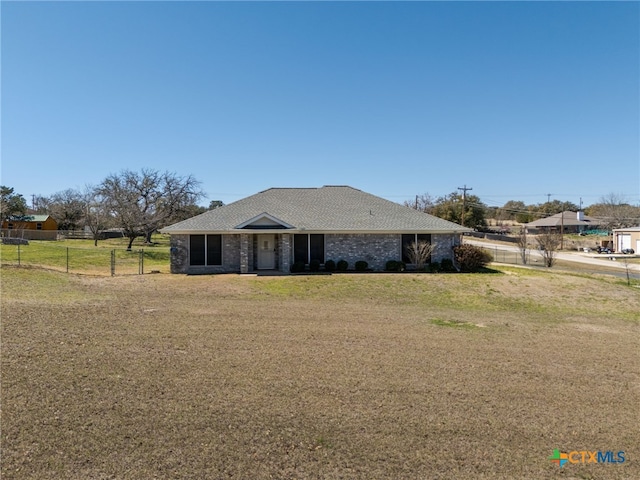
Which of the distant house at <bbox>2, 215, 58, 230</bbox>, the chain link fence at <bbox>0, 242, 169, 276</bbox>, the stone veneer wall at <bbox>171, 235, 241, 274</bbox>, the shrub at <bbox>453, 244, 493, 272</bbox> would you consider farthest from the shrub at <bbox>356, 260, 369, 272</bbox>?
the distant house at <bbox>2, 215, 58, 230</bbox>

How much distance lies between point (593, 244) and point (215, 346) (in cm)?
5573

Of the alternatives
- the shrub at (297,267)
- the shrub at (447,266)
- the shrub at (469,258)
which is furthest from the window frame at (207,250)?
the shrub at (469,258)

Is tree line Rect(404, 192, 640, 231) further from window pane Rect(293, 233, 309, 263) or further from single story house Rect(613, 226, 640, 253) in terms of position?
window pane Rect(293, 233, 309, 263)

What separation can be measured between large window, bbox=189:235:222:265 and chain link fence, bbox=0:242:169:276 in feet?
7.74

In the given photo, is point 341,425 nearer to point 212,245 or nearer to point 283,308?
point 283,308

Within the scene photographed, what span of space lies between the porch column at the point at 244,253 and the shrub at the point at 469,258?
11441 mm

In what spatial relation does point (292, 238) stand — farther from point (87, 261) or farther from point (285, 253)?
point (87, 261)

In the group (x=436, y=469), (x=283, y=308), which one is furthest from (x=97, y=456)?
(x=283, y=308)

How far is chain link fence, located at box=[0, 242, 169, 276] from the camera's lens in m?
20.1

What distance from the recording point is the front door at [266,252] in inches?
801

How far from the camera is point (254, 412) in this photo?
4.55 meters

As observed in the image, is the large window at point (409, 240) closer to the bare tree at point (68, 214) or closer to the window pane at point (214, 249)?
the window pane at point (214, 249)

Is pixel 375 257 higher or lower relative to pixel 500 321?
higher

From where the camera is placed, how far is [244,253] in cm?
1930
